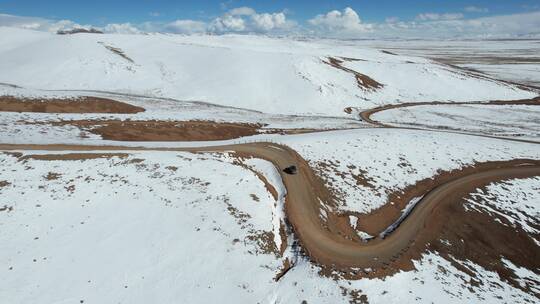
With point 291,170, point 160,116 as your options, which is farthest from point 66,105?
point 291,170

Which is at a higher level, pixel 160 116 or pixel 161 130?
pixel 160 116

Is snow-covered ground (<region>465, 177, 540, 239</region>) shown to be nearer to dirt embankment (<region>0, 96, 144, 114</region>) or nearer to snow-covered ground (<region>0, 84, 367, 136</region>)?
snow-covered ground (<region>0, 84, 367, 136</region>)

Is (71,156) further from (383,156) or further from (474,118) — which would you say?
(474,118)

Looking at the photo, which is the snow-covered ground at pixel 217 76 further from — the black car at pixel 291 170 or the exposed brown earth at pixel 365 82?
the black car at pixel 291 170

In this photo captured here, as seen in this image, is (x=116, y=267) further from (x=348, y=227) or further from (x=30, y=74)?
(x=30, y=74)

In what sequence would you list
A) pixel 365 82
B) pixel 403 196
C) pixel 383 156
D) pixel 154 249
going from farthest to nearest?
pixel 365 82, pixel 383 156, pixel 403 196, pixel 154 249

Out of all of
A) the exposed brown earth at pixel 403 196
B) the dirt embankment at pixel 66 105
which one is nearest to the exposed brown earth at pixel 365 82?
the exposed brown earth at pixel 403 196

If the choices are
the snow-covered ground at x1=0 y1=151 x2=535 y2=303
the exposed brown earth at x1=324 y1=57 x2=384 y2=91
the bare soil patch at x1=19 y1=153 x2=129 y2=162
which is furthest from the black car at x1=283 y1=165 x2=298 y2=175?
the exposed brown earth at x1=324 y1=57 x2=384 y2=91
